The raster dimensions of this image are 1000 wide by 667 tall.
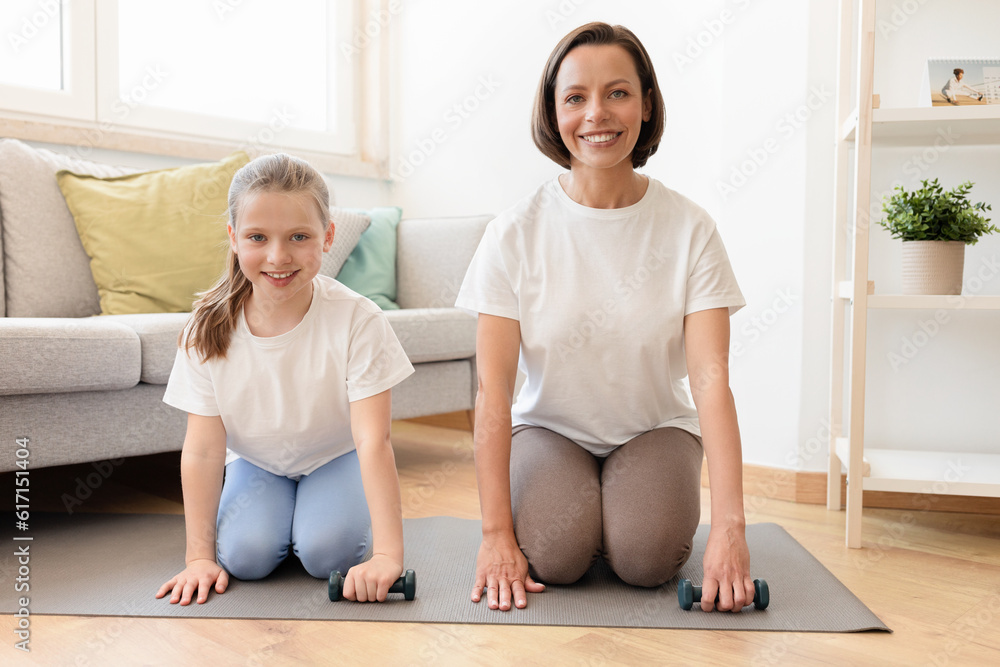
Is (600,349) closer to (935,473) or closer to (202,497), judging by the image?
(202,497)

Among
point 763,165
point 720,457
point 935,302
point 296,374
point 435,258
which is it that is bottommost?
point 720,457

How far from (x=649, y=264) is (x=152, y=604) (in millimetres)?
871

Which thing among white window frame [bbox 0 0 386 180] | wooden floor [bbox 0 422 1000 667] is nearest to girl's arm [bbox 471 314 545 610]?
wooden floor [bbox 0 422 1000 667]

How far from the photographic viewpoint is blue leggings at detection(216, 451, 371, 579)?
119 cm

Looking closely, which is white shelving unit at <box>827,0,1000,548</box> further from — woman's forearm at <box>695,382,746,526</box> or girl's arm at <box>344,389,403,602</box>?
girl's arm at <box>344,389,403,602</box>

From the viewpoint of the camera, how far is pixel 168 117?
2.45m

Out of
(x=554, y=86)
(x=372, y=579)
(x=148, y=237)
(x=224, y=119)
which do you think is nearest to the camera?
(x=372, y=579)

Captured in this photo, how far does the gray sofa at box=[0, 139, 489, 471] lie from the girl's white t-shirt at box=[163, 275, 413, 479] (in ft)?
0.99

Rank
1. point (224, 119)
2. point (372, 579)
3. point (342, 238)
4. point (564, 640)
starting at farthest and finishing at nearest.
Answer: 1. point (224, 119)
2. point (342, 238)
3. point (372, 579)
4. point (564, 640)

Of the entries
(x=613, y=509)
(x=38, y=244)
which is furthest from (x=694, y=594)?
(x=38, y=244)

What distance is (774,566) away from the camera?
132cm

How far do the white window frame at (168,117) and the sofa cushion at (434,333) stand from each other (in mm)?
943

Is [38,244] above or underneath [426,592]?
above

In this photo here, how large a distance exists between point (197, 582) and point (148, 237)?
1043 mm
